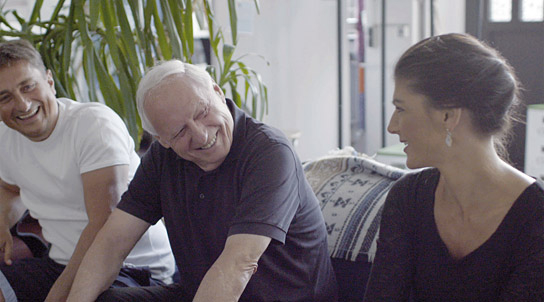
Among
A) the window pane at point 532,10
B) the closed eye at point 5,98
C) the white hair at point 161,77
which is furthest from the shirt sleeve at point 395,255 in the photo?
the window pane at point 532,10

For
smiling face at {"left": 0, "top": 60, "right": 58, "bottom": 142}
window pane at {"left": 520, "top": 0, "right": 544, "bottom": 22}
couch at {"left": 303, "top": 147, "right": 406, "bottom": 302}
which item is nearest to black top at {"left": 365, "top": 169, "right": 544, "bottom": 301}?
couch at {"left": 303, "top": 147, "right": 406, "bottom": 302}

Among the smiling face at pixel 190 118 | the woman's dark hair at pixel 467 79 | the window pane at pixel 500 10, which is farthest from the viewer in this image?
the window pane at pixel 500 10

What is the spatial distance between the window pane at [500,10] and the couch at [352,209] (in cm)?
358

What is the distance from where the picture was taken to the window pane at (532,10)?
15.5 feet

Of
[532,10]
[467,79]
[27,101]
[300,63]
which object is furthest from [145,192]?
[532,10]

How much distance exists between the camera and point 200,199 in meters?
1.45

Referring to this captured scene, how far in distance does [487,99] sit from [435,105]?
0.30 ft

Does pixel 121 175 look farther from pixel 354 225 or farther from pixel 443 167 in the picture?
pixel 443 167

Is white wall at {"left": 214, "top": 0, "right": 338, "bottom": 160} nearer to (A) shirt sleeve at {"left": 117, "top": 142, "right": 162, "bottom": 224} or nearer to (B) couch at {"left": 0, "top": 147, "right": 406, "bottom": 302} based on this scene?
(B) couch at {"left": 0, "top": 147, "right": 406, "bottom": 302}

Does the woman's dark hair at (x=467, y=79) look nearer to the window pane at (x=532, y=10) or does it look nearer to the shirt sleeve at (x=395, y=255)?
the shirt sleeve at (x=395, y=255)

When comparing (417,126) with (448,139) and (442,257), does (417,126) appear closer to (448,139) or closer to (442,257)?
(448,139)

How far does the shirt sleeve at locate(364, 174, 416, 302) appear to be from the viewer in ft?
4.06

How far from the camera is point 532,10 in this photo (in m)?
4.75

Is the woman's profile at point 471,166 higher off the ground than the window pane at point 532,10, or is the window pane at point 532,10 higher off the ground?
the window pane at point 532,10
